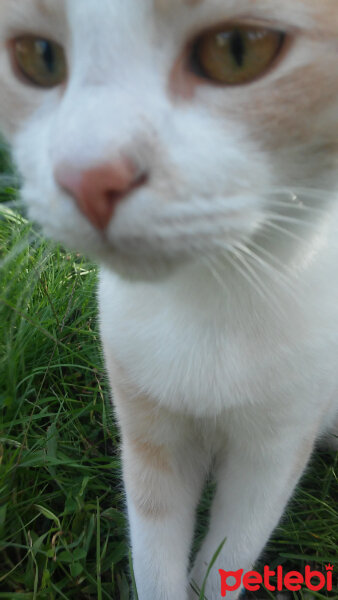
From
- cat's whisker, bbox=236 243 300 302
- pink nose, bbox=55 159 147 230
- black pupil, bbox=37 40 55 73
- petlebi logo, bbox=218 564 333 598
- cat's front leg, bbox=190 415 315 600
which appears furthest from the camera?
petlebi logo, bbox=218 564 333 598

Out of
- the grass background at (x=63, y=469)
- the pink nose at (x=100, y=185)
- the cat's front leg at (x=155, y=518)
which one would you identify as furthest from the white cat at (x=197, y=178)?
the grass background at (x=63, y=469)

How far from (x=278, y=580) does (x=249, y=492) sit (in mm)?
219

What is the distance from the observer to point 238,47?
19.4 inches

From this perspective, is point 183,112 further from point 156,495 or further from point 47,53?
point 156,495

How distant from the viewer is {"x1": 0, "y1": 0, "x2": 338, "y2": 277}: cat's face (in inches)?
18.2

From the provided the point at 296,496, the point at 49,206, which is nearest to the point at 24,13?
the point at 49,206

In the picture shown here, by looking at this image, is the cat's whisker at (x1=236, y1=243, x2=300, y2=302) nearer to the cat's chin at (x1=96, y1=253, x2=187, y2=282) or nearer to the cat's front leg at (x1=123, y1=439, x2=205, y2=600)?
the cat's chin at (x1=96, y1=253, x2=187, y2=282)

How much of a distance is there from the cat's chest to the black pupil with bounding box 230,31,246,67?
29cm

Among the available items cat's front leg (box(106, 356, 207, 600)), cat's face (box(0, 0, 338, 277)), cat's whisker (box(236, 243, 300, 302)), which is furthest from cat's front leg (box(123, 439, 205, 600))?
cat's face (box(0, 0, 338, 277))

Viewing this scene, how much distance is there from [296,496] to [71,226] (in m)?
0.79

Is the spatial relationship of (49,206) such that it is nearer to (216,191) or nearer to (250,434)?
(216,191)

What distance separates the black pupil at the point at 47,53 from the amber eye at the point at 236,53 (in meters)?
0.15

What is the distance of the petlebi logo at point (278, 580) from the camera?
3.04 ft

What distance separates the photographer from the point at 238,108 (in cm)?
49
